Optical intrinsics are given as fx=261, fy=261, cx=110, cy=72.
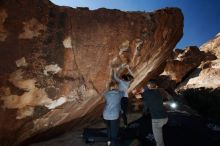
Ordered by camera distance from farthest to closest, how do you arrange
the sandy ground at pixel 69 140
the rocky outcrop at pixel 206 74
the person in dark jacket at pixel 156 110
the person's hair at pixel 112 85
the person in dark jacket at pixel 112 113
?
the rocky outcrop at pixel 206 74, the person's hair at pixel 112 85, the sandy ground at pixel 69 140, the person in dark jacket at pixel 112 113, the person in dark jacket at pixel 156 110

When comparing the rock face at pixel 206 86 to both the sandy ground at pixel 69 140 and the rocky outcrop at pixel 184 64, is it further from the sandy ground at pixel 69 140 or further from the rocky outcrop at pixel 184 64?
the sandy ground at pixel 69 140

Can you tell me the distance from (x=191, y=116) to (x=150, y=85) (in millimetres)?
3805

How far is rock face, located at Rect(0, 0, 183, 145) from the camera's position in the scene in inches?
230

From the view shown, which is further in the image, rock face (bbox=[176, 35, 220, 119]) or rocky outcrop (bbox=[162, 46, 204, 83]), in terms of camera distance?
rocky outcrop (bbox=[162, 46, 204, 83])

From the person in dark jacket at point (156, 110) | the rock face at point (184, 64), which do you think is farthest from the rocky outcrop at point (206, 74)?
the person in dark jacket at point (156, 110)

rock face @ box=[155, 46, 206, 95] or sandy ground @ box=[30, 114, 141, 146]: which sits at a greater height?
rock face @ box=[155, 46, 206, 95]

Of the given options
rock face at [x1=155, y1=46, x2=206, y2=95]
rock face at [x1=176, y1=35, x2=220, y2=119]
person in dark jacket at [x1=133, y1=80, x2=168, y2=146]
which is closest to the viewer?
person in dark jacket at [x1=133, y1=80, x2=168, y2=146]

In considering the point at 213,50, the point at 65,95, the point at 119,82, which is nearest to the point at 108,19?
the point at 119,82

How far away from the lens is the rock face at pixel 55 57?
5.84m

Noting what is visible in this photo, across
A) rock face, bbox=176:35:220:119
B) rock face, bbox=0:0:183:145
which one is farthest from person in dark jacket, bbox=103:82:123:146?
rock face, bbox=176:35:220:119

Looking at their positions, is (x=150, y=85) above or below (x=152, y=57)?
below

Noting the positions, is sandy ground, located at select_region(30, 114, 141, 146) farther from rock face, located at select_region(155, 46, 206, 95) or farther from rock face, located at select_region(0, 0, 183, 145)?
rock face, located at select_region(155, 46, 206, 95)

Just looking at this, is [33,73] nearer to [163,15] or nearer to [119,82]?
[119,82]

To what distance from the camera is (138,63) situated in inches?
337
